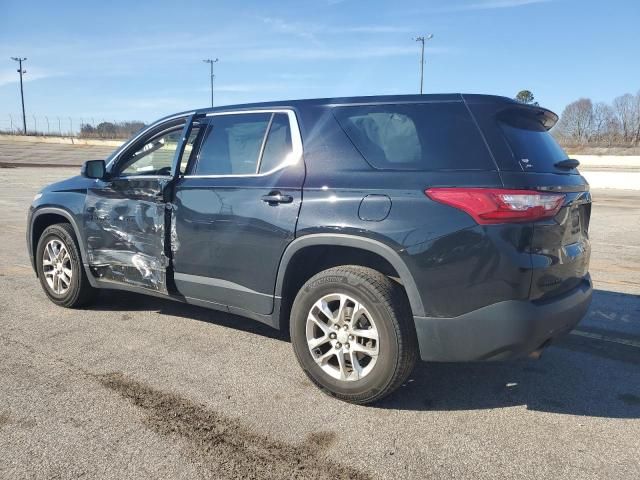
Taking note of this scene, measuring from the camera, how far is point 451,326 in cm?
295

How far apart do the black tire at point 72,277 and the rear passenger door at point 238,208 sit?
1.32 meters

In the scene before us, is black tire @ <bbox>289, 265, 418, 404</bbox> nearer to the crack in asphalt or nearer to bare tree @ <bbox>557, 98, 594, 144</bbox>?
the crack in asphalt

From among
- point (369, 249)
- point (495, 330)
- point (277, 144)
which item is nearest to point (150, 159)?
point (277, 144)

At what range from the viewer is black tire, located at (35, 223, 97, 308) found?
4941 mm

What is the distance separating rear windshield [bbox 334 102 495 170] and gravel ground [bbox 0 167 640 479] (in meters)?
1.46

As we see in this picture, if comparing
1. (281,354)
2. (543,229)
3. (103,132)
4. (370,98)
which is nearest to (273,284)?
(281,354)

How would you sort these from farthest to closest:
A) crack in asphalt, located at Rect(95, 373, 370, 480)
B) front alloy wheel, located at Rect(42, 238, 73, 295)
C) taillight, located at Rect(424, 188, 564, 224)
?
front alloy wheel, located at Rect(42, 238, 73, 295) → taillight, located at Rect(424, 188, 564, 224) → crack in asphalt, located at Rect(95, 373, 370, 480)

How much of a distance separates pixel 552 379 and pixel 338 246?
68.7 inches

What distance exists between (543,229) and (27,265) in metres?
6.56

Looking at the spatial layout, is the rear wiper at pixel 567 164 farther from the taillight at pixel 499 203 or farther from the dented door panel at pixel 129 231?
the dented door panel at pixel 129 231

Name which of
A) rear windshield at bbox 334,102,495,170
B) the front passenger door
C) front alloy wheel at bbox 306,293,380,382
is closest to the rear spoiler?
rear windshield at bbox 334,102,495,170

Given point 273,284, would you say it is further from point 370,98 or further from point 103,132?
point 103,132

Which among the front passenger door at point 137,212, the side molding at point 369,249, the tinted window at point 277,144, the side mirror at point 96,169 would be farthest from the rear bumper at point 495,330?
the side mirror at point 96,169

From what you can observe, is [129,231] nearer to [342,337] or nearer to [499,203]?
[342,337]
